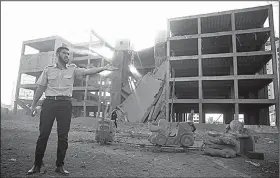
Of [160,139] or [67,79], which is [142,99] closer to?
[160,139]

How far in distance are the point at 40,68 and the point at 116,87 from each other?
11.9m

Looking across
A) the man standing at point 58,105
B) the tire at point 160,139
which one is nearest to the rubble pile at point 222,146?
the tire at point 160,139

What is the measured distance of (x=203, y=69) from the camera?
1923 cm

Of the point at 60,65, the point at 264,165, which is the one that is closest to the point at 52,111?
the point at 60,65

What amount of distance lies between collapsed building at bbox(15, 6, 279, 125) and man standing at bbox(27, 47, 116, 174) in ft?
37.0

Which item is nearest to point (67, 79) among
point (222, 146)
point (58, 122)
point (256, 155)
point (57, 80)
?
point (57, 80)

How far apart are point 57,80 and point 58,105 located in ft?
1.32

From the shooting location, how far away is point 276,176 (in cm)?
340

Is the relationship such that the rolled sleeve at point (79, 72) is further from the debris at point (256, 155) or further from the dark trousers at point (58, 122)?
the debris at point (256, 155)

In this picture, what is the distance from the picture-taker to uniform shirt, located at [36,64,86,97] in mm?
2881

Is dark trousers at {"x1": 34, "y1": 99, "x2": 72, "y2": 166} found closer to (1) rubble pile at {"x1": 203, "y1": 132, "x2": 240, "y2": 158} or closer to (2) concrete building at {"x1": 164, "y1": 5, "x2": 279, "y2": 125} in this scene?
(1) rubble pile at {"x1": 203, "y1": 132, "x2": 240, "y2": 158}

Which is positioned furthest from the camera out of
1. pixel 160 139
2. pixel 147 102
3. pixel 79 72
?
pixel 147 102

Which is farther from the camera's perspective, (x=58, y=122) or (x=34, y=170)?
(x=58, y=122)

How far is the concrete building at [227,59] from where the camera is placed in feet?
50.1
